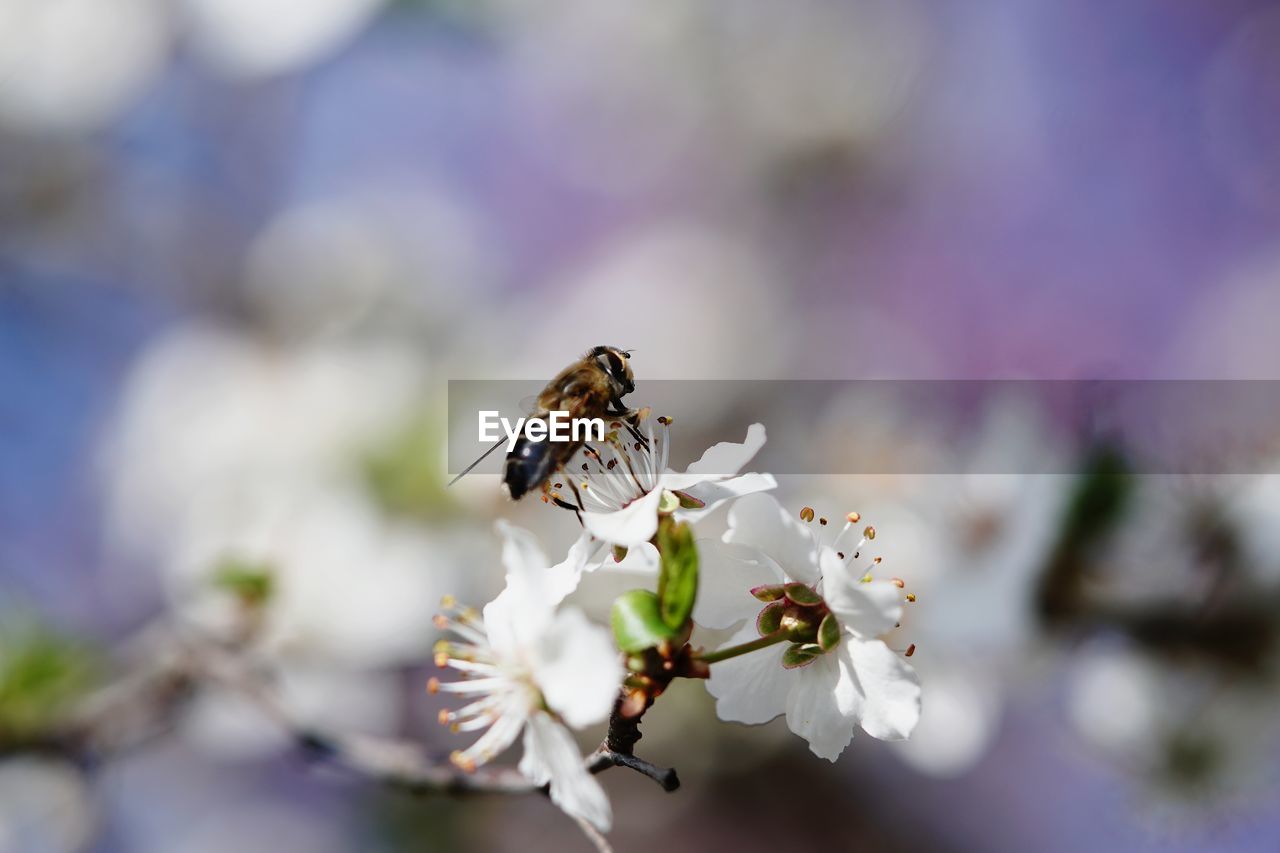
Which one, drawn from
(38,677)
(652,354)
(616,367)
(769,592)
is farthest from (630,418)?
(652,354)

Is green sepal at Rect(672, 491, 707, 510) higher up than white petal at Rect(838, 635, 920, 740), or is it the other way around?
green sepal at Rect(672, 491, 707, 510)

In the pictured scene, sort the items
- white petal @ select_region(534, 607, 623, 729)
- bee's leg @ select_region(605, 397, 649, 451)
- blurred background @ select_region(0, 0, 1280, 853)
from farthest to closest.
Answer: blurred background @ select_region(0, 0, 1280, 853) < bee's leg @ select_region(605, 397, 649, 451) < white petal @ select_region(534, 607, 623, 729)

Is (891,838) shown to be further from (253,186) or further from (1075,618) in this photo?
(253,186)

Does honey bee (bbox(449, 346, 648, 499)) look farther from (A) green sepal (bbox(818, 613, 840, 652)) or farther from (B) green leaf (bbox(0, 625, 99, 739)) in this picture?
(B) green leaf (bbox(0, 625, 99, 739))

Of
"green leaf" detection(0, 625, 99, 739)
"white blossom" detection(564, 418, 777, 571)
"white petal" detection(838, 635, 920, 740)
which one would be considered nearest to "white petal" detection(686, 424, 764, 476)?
"white blossom" detection(564, 418, 777, 571)

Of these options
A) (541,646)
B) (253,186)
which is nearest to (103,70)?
(253,186)

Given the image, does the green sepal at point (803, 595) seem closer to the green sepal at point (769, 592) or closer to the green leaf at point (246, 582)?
the green sepal at point (769, 592)

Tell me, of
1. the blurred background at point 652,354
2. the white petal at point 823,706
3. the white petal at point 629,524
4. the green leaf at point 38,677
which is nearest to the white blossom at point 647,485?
the white petal at point 629,524
